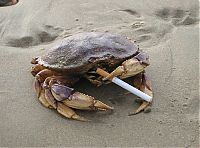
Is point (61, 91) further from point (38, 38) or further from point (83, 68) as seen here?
point (38, 38)

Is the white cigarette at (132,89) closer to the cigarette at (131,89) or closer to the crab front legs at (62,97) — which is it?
the cigarette at (131,89)

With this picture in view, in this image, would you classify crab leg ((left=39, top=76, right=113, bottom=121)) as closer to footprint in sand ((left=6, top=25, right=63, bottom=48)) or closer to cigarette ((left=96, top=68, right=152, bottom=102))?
cigarette ((left=96, top=68, right=152, bottom=102))

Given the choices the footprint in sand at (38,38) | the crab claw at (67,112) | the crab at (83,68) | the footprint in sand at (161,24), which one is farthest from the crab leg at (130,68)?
the footprint in sand at (38,38)

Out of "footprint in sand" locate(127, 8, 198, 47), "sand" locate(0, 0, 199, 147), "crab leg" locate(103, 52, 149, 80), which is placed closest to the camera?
"sand" locate(0, 0, 199, 147)

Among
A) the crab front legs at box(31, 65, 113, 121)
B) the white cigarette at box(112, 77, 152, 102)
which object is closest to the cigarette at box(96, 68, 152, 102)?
the white cigarette at box(112, 77, 152, 102)

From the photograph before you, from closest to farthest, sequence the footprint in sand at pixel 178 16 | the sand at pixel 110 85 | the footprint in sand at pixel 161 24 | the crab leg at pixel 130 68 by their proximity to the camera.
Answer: the sand at pixel 110 85 < the crab leg at pixel 130 68 < the footprint in sand at pixel 161 24 < the footprint in sand at pixel 178 16

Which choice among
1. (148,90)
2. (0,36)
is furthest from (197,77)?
(0,36)

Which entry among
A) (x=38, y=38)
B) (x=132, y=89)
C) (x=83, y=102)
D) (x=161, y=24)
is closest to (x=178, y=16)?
(x=161, y=24)
